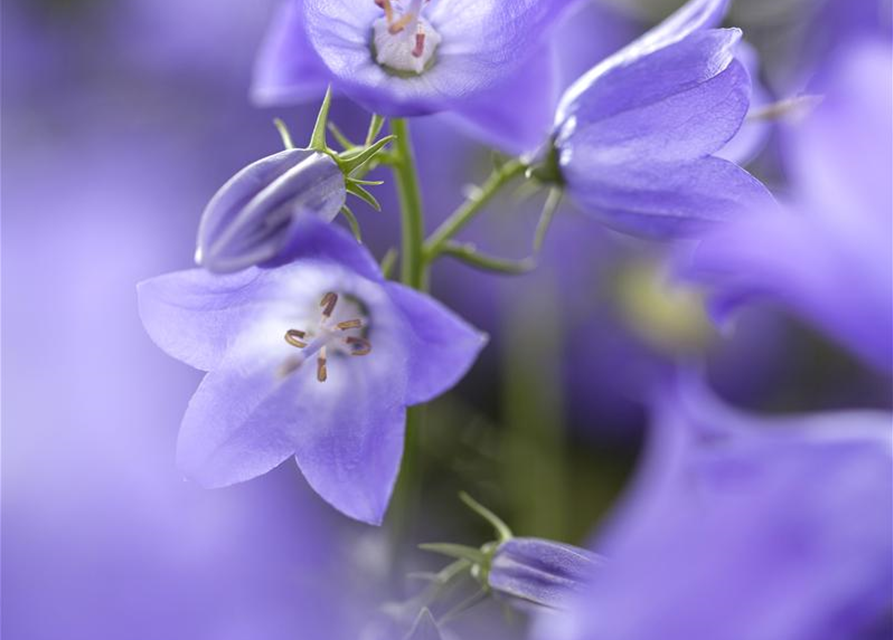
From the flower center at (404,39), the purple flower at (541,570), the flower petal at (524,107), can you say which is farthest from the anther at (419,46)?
the purple flower at (541,570)

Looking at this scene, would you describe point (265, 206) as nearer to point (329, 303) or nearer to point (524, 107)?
point (329, 303)

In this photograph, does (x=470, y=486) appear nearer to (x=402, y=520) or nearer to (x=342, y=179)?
(x=402, y=520)

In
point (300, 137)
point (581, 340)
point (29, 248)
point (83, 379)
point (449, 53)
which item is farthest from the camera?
point (581, 340)

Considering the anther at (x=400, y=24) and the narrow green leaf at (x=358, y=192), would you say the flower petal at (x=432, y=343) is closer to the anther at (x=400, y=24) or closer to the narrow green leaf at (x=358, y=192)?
the narrow green leaf at (x=358, y=192)

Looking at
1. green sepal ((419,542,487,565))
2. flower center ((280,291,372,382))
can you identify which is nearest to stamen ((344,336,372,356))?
flower center ((280,291,372,382))

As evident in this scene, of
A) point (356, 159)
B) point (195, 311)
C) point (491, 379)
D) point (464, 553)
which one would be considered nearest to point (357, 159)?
point (356, 159)

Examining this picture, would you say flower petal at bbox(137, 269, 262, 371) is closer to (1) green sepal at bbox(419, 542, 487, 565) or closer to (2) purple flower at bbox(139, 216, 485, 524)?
(2) purple flower at bbox(139, 216, 485, 524)

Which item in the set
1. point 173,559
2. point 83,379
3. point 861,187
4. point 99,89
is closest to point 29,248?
point 83,379
